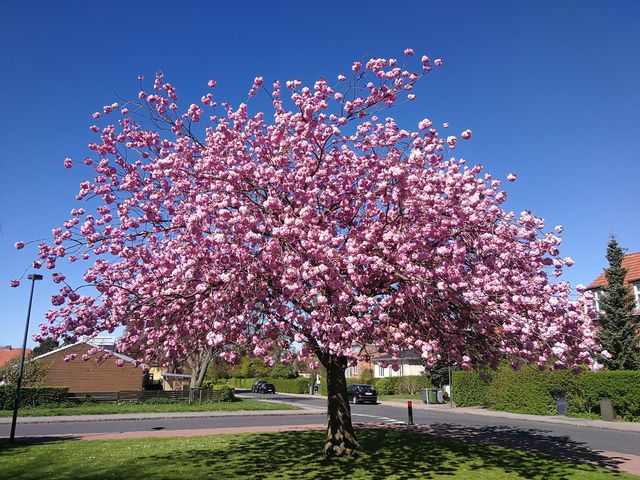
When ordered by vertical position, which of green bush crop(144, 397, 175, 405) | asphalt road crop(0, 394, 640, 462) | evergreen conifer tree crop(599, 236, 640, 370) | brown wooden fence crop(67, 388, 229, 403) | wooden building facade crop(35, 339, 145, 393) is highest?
evergreen conifer tree crop(599, 236, 640, 370)

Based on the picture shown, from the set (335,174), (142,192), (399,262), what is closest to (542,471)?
(399,262)

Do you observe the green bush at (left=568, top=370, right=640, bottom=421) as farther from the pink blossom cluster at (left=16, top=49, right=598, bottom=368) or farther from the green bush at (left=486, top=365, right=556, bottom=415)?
the pink blossom cluster at (left=16, top=49, right=598, bottom=368)

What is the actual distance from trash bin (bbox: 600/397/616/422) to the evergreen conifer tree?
6.27m

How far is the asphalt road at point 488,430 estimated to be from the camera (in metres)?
14.5

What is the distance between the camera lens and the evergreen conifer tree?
92.7 feet

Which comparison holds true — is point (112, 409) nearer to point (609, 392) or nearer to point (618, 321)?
point (609, 392)

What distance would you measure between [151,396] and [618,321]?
99.8ft

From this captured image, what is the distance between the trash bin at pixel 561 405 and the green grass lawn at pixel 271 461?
1307cm

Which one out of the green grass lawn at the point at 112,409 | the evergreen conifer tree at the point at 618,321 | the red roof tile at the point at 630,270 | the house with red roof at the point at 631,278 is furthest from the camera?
the red roof tile at the point at 630,270

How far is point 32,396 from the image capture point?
101 feet

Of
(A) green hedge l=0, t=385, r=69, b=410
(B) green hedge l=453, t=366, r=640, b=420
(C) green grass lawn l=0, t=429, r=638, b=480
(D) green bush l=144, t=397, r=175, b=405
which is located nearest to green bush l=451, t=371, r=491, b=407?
(B) green hedge l=453, t=366, r=640, b=420

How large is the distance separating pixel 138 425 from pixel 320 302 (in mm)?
16958

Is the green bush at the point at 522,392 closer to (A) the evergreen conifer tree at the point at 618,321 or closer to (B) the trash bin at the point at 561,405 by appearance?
(B) the trash bin at the point at 561,405

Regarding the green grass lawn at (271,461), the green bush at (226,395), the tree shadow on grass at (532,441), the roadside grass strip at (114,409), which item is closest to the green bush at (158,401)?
the roadside grass strip at (114,409)
